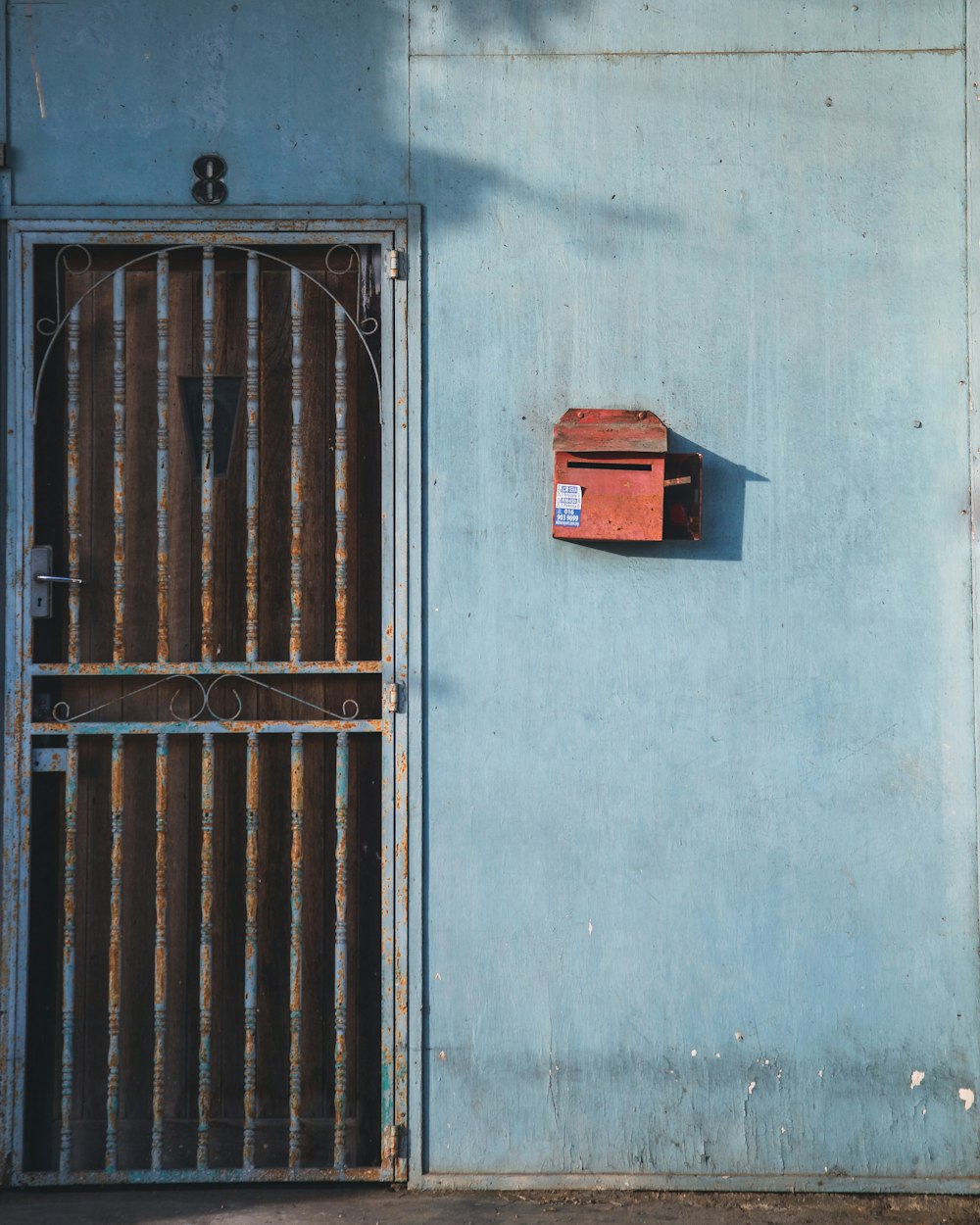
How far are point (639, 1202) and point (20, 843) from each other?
1890mm

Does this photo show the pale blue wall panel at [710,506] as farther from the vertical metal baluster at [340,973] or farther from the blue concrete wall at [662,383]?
the vertical metal baluster at [340,973]

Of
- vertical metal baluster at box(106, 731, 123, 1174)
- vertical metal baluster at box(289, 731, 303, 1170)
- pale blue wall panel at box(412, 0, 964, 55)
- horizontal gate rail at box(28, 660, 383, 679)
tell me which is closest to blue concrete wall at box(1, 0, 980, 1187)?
pale blue wall panel at box(412, 0, 964, 55)

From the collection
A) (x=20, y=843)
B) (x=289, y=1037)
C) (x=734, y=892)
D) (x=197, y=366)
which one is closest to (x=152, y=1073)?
(x=289, y=1037)

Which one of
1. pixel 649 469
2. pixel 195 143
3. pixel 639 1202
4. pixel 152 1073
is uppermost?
pixel 195 143

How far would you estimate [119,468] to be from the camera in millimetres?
3213

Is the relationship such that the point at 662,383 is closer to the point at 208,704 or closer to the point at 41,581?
the point at 208,704

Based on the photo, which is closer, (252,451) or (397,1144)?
(397,1144)

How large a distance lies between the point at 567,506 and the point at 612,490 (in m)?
0.13

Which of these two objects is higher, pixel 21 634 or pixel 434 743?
pixel 21 634

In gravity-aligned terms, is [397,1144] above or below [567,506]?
below

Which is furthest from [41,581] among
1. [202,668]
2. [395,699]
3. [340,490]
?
[395,699]

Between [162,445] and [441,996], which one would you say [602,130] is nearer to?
[162,445]

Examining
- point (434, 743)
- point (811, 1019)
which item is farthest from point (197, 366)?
point (811, 1019)

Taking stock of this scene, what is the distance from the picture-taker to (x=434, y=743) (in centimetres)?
319
